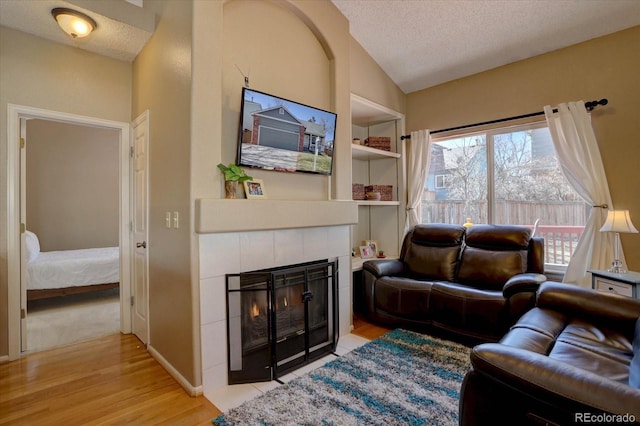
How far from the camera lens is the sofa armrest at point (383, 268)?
333cm

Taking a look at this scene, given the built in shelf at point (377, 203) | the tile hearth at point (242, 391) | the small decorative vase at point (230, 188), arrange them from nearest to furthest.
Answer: the tile hearth at point (242, 391) → the small decorative vase at point (230, 188) → the built in shelf at point (377, 203)

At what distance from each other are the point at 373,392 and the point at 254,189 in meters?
1.65

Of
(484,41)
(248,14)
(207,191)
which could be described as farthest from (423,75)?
(207,191)

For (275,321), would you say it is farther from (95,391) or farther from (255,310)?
(95,391)

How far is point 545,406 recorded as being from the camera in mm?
1063

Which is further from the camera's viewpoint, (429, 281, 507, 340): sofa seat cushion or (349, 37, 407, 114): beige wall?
(349, 37, 407, 114): beige wall

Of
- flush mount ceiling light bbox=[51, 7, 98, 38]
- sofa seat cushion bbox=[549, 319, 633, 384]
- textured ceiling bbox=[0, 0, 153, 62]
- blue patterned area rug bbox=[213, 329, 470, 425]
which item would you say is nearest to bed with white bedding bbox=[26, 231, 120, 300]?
textured ceiling bbox=[0, 0, 153, 62]

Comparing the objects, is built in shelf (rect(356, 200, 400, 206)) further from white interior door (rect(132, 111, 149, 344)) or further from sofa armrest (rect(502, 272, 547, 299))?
white interior door (rect(132, 111, 149, 344))

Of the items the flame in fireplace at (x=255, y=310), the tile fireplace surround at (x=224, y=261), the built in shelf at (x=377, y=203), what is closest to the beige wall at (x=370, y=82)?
the built in shelf at (x=377, y=203)

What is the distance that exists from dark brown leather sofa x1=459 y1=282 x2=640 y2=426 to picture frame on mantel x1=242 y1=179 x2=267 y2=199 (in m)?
1.74

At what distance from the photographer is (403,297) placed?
305cm

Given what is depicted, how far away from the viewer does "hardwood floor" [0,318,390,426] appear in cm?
189

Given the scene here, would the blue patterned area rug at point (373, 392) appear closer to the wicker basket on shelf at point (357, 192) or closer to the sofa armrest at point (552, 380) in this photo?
the sofa armrest at point (552, 380)

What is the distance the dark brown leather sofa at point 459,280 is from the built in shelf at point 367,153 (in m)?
1.04
